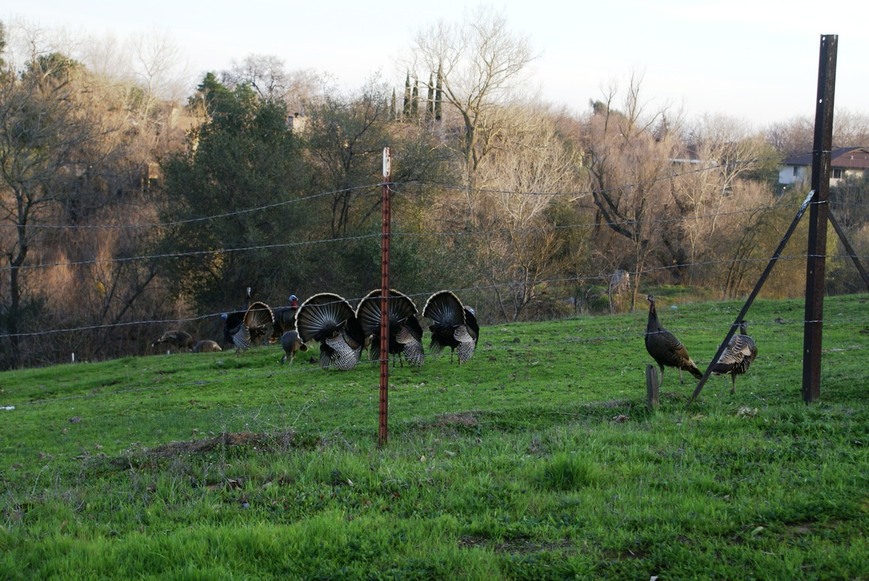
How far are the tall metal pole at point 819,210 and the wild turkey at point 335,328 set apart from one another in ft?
32.8

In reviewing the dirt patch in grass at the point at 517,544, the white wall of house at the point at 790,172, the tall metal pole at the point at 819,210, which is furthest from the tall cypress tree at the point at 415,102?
the dirt patch in grass at the point at 517,544

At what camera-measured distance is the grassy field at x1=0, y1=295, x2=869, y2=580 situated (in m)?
5.27

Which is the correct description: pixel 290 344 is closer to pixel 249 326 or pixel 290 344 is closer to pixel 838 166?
pixel 249 326

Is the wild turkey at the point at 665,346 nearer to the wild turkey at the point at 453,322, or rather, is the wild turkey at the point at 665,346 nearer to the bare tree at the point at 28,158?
the wild turkey at the point at 453,322

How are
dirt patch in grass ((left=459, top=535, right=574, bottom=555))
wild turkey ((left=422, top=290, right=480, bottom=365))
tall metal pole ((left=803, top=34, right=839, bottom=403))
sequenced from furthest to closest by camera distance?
wild turkey ((left=422, top=290, right=480, bottom=365)) → tall metal pole ((left=803, top=34, right=839, bottom=403)) → dirt patch in grass ((left=459, top=535, right=574, bottom=555))

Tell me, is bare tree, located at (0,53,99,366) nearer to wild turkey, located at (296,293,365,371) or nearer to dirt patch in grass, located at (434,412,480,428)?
wild turkey, located at (296,293,365,371)

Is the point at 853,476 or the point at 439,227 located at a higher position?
the point at 439,227

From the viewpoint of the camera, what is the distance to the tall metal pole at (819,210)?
10094 millimetres

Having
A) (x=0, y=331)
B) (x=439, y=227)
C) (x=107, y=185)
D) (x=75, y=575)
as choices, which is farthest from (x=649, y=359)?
(x=107, y=185)

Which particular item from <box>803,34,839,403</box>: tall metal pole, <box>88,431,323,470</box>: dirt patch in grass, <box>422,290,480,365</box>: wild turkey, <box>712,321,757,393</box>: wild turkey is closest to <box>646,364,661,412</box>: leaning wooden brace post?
<box>803,34,839,403</box>: tall metal pole

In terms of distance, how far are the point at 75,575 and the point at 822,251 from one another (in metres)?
9.14

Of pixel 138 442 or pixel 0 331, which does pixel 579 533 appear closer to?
pixel 138 442

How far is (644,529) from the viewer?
18.7 feet

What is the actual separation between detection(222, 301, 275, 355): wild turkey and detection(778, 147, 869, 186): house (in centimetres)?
3800
